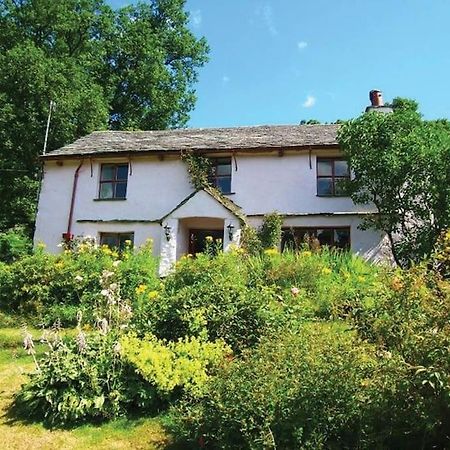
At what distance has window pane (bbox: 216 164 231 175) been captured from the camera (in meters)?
19.2

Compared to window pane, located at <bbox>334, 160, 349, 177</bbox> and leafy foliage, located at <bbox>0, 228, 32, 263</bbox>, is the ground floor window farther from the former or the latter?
leafy foliage, located at <bbox>0, 228, 32, 263</bbox>

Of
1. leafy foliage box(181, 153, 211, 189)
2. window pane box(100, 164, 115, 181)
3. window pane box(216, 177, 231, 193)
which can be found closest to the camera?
leafy foliage box(181, 153, 211, 189)

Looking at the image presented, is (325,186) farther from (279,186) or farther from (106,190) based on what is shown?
(106,190)

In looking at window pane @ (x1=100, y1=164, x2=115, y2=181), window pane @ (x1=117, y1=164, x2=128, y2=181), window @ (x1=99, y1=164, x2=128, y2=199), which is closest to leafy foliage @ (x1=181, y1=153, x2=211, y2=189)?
window pane @ (x1=117, y1=164, x2=128, y2=181)

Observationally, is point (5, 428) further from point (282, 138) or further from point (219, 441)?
point (282, 138)

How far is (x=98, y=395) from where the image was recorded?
5.79 meters

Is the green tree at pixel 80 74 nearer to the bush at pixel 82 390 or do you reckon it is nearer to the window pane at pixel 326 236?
the window pane at pixel 326 236

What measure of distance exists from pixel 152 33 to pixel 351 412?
3613cm

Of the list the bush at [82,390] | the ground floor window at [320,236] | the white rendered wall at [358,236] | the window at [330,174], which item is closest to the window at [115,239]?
the ground floor window at [320,236]

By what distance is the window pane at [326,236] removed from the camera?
57.9 feet

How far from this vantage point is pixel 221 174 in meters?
19.2

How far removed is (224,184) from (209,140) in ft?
7.44

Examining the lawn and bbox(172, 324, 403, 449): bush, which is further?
the lawn

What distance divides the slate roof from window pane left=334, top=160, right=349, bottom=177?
87 centimetres
